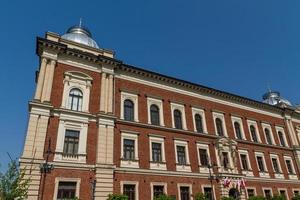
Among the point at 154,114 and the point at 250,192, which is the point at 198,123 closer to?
the point at 154,114

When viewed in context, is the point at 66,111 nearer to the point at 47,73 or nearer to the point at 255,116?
the point at 47,73

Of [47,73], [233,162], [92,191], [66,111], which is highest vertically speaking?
[47,73]

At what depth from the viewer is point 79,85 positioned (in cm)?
2291

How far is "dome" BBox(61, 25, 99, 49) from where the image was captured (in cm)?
2647

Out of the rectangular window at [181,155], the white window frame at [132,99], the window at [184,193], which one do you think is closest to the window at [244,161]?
the rectangular window at [181,155]

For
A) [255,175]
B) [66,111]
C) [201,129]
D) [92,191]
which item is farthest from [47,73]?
[255,175]

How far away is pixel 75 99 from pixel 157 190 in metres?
11.2

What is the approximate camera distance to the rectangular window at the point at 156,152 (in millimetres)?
23717

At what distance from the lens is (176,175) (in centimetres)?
2366

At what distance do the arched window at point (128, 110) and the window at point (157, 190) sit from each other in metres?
6.81

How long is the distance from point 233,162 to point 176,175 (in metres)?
8.47

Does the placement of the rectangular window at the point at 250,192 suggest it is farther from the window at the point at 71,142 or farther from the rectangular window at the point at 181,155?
the window at the point at 71,142

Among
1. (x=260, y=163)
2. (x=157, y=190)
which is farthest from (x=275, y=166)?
(x=157, y=190)

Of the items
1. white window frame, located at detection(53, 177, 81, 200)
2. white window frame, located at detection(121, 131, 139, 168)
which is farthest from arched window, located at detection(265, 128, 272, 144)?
white window frame, located at detection(53, 177, 81, 200)
